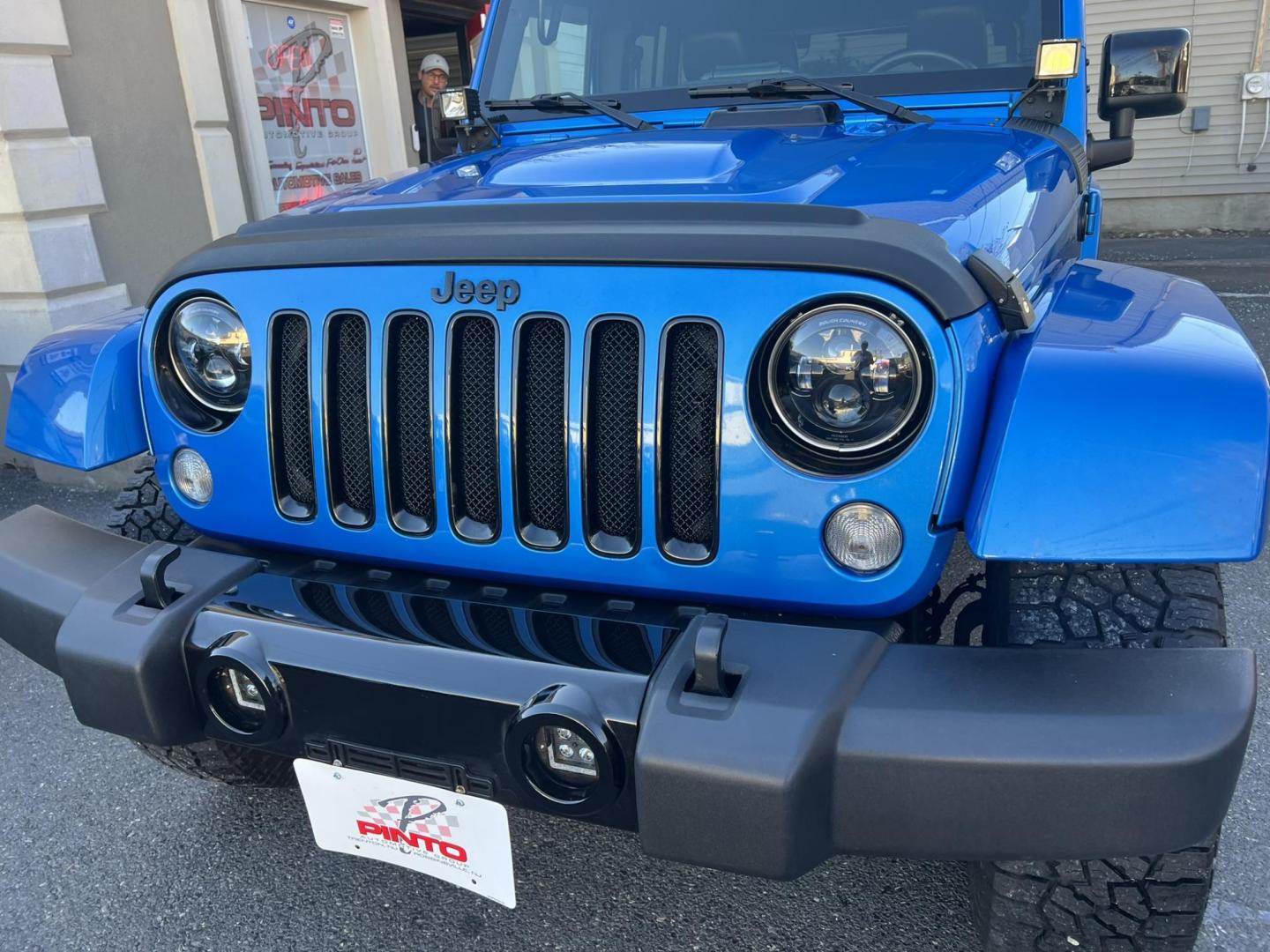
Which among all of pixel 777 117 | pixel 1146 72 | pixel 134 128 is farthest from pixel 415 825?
pixel 134 128

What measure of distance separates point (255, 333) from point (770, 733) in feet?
3.73

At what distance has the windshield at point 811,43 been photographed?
99.1 inches

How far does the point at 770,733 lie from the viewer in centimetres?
127

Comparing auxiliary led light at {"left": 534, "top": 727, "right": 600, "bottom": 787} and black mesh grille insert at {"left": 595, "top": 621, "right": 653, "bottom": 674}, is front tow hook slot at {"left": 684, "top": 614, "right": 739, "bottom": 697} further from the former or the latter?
auxiliary led light at {"left": 534, "top": 727, "right": 600, "bottom": 787}

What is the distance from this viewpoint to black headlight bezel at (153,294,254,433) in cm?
188

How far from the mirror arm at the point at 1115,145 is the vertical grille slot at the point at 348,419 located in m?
2.23

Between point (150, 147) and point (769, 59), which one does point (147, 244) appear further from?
point (769, 59)

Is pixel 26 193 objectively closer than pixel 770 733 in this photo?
No

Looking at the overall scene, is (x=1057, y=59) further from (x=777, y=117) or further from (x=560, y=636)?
(x=560, y=636)

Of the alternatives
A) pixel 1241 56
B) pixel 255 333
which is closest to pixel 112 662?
pixel 255 333

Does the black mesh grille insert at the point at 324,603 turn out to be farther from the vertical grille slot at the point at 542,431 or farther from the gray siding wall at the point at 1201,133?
the gray siding wall at the point at 1201,133

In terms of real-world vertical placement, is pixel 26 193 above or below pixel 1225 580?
above

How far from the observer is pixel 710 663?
4.27ft

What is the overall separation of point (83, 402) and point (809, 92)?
178 centimetres
